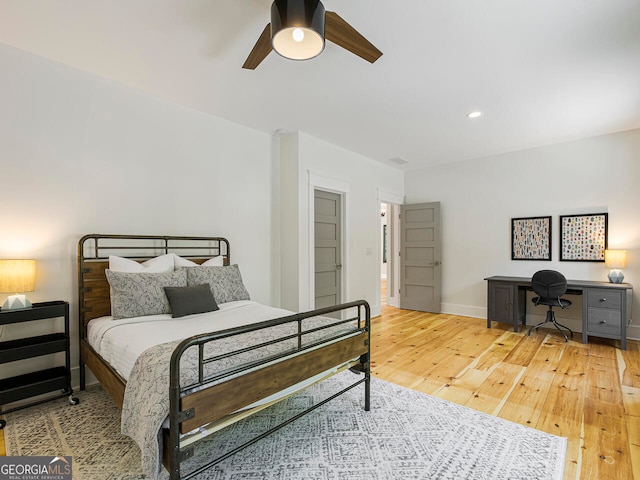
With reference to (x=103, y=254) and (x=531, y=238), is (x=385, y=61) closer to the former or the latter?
(x=103, y=254)

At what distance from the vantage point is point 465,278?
5.74m

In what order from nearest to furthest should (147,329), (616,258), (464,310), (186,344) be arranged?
(186,344), (147,329), (616,258), (464,310)

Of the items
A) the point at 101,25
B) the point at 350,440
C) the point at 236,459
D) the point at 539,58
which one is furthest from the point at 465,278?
the point at 101,25

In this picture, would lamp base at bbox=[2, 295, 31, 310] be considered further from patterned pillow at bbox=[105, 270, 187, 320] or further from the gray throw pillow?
the gray throw pillow

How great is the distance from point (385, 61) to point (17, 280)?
10.7 feet

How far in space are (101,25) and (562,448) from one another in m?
4.09

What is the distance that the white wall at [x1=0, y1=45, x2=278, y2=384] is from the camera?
259 centimetres

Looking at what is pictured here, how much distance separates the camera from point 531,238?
16.6ft

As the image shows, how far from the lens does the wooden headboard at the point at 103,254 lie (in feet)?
9.14

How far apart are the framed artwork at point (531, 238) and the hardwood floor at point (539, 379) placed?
1154 mm

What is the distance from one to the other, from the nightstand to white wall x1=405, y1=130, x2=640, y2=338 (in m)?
5.47

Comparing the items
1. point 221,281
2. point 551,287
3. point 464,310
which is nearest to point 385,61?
point 221,281

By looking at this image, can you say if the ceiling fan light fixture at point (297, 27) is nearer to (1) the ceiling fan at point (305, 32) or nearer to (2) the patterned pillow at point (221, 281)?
(1) the ceiling fan at point (305, 32)

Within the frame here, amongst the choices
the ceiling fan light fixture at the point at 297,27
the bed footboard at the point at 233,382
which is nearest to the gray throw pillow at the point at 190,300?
the bed footboard at the point at 233,382
